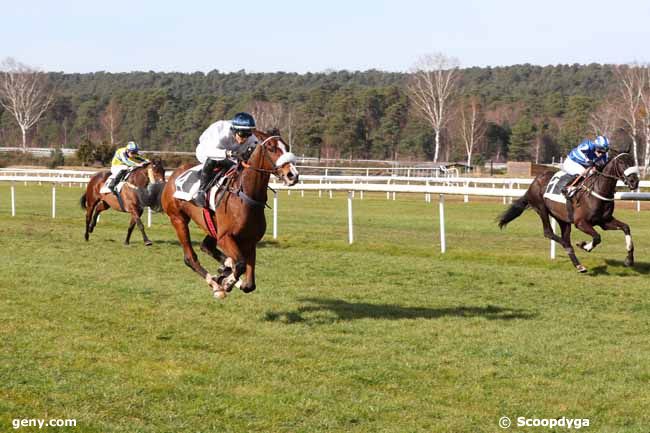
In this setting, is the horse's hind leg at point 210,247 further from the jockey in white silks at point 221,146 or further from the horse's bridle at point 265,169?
the horse's bridle at point 265,169

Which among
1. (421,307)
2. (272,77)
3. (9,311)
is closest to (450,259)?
(421,307)

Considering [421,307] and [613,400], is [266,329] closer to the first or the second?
[421,307]

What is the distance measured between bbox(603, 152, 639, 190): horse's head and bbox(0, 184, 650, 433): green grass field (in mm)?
1279

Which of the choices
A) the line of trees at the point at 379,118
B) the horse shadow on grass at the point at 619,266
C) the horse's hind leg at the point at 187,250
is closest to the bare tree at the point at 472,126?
the line of trees at the point at 379,118

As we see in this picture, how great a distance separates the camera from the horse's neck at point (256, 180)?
839 cm

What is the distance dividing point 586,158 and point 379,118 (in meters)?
77.9

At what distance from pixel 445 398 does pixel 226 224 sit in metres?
3.57

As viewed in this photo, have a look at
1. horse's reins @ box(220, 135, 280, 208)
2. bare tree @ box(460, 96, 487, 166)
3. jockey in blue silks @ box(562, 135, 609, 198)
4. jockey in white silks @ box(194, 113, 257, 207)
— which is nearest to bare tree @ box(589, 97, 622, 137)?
bare tree @ box(460, 96, 487, 166)

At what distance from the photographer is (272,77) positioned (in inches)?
6594

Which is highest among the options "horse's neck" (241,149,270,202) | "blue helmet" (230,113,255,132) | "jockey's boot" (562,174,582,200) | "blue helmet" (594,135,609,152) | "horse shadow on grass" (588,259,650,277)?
"blue helmet" (230,113,255,132)

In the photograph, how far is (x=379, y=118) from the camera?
90.2 metres

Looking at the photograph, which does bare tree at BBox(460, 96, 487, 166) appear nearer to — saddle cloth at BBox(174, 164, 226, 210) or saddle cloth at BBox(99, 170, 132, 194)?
saddle cloth at BBox(99, 170, 132, 194)

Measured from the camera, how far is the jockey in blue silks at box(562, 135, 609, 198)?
41.9 feet

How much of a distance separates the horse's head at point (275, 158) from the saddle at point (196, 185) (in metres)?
0.51
